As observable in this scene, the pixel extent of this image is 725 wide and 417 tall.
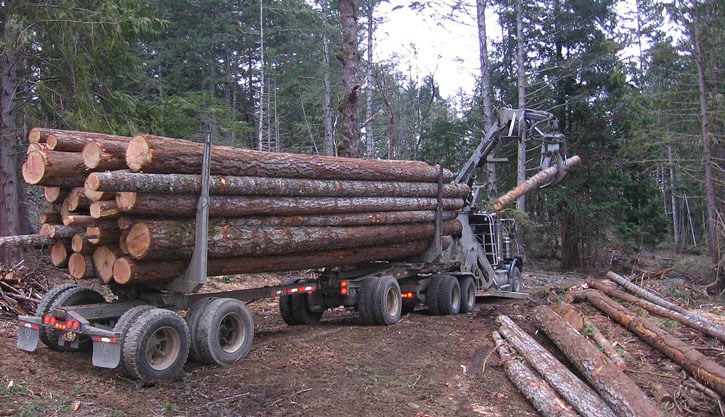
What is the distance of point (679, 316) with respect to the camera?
33.5 feet

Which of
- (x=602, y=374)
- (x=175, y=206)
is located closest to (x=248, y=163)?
(x=175, y=206)

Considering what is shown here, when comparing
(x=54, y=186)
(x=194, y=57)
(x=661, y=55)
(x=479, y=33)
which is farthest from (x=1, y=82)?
(x=194, y=57)

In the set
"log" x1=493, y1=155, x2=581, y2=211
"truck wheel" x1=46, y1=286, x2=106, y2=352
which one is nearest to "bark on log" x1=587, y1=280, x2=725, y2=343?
"log" x1=493, y1=155, x2=581, y2=211

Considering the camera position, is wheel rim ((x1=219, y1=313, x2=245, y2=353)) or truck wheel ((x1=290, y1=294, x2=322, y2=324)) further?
truck wheel ((x1=290, y1=294, x2=322, y2=324))

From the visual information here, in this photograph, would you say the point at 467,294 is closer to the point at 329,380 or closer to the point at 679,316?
the point at 679,316

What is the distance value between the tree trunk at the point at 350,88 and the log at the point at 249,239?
349 cm

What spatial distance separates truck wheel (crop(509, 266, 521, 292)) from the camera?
15.3 meters

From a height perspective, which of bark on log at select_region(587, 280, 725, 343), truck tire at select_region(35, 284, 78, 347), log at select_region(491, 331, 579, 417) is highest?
truck tire at select_region(35, 284, 78, 347)

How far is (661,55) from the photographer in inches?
811

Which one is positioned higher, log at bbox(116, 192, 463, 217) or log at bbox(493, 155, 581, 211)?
log at bbox(493, 155, 581, 211)

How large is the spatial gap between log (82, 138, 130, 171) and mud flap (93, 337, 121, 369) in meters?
1.94

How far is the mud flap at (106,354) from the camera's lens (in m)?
6.29

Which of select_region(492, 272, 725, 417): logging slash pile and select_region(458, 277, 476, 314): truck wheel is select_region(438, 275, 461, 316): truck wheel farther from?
select_region(492, 272, 725, 417): logging slash pile

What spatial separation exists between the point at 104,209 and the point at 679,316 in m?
9.18
